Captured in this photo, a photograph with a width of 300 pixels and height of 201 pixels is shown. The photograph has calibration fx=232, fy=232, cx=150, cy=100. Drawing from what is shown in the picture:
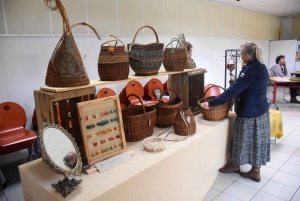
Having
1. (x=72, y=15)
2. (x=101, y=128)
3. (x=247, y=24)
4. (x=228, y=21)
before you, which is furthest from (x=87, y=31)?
(x=247, y=24)

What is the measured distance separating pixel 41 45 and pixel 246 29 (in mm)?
6845

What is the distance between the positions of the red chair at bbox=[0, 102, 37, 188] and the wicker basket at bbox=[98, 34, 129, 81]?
171cm

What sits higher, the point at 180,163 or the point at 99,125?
the point at 99,125

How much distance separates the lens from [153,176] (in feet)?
5.15

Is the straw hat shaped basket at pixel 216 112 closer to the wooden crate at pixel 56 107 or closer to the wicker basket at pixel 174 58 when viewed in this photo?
the wicker basket at pixel 174 58

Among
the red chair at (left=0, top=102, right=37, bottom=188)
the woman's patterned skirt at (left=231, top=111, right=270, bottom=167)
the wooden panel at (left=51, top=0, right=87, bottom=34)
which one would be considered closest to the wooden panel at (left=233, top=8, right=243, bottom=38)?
the wooden panel at (left=51, top=0, right=87, bottom=34)

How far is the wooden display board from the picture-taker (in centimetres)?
152

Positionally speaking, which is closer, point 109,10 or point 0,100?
point 0,100

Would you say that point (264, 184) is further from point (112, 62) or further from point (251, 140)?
point (112, 62)

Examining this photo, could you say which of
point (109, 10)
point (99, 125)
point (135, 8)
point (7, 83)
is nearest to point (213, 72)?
point (135, 8)

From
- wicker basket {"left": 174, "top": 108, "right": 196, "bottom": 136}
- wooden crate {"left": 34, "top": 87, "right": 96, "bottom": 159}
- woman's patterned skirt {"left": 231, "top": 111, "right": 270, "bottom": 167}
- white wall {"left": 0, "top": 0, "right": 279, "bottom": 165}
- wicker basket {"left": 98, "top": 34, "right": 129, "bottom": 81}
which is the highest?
white wall {"left": 0, "top": 0, "right": 279, "bottom": 165}

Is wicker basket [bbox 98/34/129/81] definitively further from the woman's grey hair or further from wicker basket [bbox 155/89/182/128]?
the woman's grey hair

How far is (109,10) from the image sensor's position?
13.2 ft

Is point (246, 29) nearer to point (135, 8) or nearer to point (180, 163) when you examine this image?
point (135, 8)
